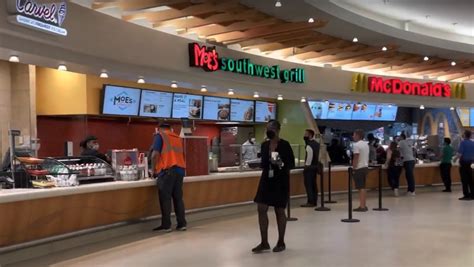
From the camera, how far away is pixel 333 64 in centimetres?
1447

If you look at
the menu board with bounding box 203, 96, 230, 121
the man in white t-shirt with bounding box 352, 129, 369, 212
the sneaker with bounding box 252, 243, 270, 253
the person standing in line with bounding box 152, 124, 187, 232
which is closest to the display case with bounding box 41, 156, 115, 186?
the person standing in line with bounding box 152, 124, 187, 232

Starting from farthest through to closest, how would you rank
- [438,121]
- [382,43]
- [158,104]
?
[438,121], [382,43], [158,104]

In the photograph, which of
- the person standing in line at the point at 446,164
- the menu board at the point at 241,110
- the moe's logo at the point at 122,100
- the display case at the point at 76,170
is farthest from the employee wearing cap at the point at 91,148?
the person standing in line at the point at 446,164

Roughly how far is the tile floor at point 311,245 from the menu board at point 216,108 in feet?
11.3

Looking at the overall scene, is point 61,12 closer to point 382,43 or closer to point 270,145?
point 270,145

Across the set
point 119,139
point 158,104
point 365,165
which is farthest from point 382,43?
point 119,139

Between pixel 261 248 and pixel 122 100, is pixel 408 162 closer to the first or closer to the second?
pixel 122 100

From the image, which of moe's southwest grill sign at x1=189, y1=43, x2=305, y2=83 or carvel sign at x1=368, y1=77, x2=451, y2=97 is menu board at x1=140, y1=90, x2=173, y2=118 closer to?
moe's southwest grill sign at x1=189, y1=43, x2=305, y2=83

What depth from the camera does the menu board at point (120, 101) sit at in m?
10.1

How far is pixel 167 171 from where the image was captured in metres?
8.02

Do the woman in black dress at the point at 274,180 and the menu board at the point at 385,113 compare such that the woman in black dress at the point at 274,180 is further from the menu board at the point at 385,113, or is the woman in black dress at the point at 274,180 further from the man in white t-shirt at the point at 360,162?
the menu board at the point at 385,113

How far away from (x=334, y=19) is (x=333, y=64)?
13.4 ft

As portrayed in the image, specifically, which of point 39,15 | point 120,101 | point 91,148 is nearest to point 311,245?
point 91,148

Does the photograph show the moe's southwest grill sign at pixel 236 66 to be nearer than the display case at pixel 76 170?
No
